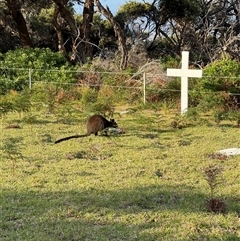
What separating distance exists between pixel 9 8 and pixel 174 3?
604 cm

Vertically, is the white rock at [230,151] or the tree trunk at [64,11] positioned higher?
the tree trunk at [64,11]

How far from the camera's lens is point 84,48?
55.5 feet

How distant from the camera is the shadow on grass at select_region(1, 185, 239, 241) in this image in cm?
359

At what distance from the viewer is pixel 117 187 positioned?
4820mm

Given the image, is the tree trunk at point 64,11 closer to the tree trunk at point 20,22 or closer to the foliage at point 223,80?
the tree trunk at point 20,22

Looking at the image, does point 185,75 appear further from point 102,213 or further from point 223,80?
point 102,213

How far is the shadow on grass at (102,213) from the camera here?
3.59m

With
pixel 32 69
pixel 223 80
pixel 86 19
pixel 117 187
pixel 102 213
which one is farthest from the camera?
pixel 86 19

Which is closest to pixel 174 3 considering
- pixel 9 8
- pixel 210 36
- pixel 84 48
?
pixel 210 36

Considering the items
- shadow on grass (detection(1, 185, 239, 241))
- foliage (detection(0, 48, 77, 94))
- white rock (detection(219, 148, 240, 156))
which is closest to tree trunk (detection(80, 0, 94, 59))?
foliage (detection(0, 48, 77, 94))

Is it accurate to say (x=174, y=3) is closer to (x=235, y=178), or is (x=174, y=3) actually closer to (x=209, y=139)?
(x=209, y=139)

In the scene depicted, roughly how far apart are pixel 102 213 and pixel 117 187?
780 mm

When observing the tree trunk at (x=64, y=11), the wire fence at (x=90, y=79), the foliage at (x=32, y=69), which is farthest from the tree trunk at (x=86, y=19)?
the wire fence at (x=90, y=79)

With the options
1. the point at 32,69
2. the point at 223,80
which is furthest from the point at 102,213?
the point at 32,69
